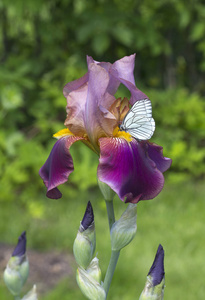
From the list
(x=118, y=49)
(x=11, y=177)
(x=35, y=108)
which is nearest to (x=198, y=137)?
(x=118, y=49)

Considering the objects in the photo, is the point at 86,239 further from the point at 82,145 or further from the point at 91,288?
the point at 82,145

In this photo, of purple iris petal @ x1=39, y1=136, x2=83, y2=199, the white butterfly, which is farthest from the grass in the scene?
the white butterfly

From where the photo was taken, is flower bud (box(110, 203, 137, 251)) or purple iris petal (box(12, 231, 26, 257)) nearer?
flower bud (box(110, 203, 137, 251))

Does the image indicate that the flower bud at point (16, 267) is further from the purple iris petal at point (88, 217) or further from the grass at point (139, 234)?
the grass at point (139, 234)

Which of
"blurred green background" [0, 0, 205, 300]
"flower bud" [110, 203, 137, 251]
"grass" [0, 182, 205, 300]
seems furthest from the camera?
"blurred green background" [0, 0, 205, 300]

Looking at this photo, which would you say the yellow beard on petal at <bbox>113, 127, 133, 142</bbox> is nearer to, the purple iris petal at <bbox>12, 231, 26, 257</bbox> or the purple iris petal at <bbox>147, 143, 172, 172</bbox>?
the purple iris petal at <bbox>147, 143, 172, 172</bbox>

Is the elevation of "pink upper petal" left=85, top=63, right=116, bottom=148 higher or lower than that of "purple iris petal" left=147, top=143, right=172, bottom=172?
higher

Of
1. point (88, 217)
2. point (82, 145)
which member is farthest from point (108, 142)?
point (82, 145)
